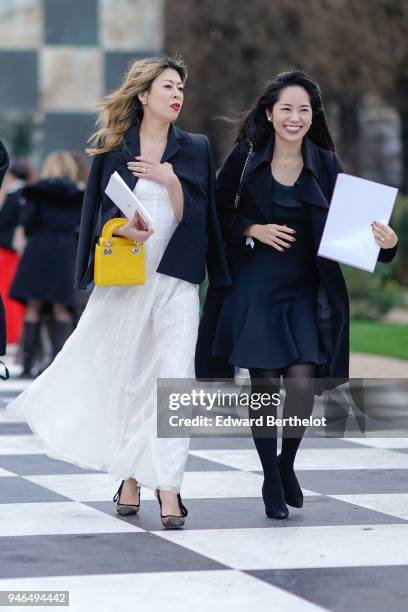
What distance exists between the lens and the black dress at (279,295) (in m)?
6.22

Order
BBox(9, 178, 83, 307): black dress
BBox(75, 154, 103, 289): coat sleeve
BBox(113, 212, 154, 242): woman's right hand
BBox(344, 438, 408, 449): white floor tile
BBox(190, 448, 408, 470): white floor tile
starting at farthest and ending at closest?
BBox(9, 178, 83, 307): black dress < BBox(344, 438, 408, 449): white floor tile < BBox(190, 448, 408, 470): white floor tile < BBox(75, 154, 103, 289): coat sleeve < BBox(113, 212, 154, 242): woman's right hand

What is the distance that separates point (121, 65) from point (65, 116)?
105 cm

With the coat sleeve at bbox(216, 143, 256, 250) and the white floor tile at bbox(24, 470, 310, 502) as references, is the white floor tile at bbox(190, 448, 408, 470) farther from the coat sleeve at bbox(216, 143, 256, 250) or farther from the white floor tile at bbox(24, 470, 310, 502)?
the coat sleeve at bbox(216, 143, 256, 250)

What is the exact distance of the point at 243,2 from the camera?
36.3 metres

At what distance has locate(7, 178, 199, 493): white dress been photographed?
618cm

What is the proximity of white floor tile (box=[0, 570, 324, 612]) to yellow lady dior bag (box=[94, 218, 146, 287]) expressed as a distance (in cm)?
140

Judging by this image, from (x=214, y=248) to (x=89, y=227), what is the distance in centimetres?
51

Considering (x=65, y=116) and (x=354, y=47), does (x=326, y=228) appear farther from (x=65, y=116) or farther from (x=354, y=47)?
(x=354, y=47)

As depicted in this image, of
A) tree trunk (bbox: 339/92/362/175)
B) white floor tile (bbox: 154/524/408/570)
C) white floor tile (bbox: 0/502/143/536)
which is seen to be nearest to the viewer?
white floor tile (bbox: 154/524/408/570)

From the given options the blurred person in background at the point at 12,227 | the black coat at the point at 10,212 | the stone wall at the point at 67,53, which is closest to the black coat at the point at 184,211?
the blurred person in background at the point at 12,227

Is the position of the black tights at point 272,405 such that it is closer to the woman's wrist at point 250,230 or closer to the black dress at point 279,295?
the black dress at point 279,295

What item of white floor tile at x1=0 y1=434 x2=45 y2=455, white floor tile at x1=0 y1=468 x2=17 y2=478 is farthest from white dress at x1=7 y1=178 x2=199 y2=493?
white floor tile at x1=0 y1=434 x2=45 y2=455

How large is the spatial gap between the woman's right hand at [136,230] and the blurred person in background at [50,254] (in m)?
6.12

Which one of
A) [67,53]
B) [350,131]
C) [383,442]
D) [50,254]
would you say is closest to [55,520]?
[383,442]
